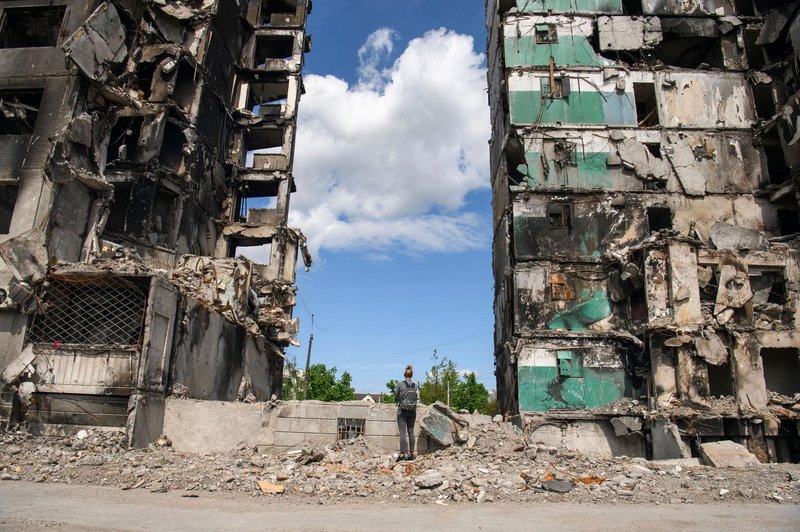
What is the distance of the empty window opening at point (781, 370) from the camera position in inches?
774

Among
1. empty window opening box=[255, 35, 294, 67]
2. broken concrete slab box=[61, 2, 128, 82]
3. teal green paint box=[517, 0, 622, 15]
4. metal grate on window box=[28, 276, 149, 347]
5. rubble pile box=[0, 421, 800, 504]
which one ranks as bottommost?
rubble pile box=[0, 421, 800, 504]

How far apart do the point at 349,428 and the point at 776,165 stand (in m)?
23.4

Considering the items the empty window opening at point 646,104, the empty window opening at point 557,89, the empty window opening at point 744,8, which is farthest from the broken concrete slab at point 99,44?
the empty window opening at point 744,8

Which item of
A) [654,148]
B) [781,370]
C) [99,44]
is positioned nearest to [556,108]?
[654,148]

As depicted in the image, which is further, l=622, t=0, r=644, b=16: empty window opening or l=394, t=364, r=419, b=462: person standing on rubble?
l=622, t=0, r=644, b=16: empty window opening

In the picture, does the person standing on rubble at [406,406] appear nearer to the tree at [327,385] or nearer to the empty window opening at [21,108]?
Result: the empty window opening at [21,108]

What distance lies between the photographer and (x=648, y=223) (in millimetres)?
22906

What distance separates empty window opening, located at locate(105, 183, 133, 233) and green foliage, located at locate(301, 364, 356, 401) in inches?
857

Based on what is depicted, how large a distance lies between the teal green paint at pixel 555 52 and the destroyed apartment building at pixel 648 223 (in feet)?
0.21

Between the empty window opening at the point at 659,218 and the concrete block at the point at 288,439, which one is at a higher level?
the empty window opening at the point at 659,218

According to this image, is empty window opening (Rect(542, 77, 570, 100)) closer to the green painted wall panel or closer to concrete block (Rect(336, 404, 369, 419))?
the green painted wall panel

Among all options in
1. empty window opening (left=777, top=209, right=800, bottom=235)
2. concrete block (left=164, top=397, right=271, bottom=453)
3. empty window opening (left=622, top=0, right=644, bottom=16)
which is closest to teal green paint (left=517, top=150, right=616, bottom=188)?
empty window opening (left=777, top=209, right=800, bottom=235)

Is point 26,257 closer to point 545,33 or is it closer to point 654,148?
point 545,33

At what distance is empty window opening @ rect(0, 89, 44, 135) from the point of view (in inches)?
617
